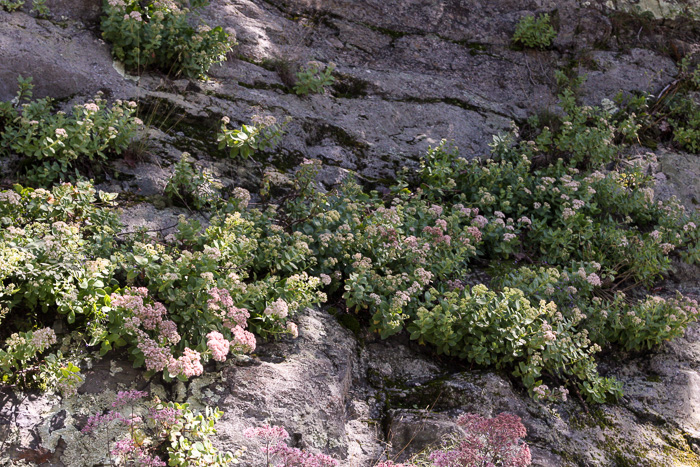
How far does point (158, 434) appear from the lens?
3.05 m

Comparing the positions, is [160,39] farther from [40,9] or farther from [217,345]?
[217,345]

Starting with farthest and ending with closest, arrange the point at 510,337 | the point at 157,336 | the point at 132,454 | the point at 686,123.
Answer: the point at 686,123
the point at 510,337
the point at 157,336
the point at 132,454

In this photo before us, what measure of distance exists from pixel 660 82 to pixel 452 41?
10.8 ft

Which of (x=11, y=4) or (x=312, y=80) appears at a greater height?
(x=312, y=80)

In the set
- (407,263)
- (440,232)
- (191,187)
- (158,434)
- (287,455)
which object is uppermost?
(440,232)

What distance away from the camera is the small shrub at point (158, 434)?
2908 millimetres

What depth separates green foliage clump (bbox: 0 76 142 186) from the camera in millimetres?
4684

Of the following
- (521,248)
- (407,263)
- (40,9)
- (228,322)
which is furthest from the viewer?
(40,9)

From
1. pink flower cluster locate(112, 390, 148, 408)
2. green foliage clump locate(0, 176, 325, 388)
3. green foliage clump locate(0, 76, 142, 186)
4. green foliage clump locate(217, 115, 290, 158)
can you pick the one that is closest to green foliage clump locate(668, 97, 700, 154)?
green foliage clump locate(217, 115, 290, 158)

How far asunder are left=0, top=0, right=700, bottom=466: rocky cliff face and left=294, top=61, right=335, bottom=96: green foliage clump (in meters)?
0.15

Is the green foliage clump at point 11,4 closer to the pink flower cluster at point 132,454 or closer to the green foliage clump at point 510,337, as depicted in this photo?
the pink flower cluster at point 132,454

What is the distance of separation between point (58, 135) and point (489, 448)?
4129 millimetres

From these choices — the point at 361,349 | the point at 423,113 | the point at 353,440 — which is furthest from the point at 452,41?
the point at 353,440

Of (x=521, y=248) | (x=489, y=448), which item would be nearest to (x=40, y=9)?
(x=521, y=248)
